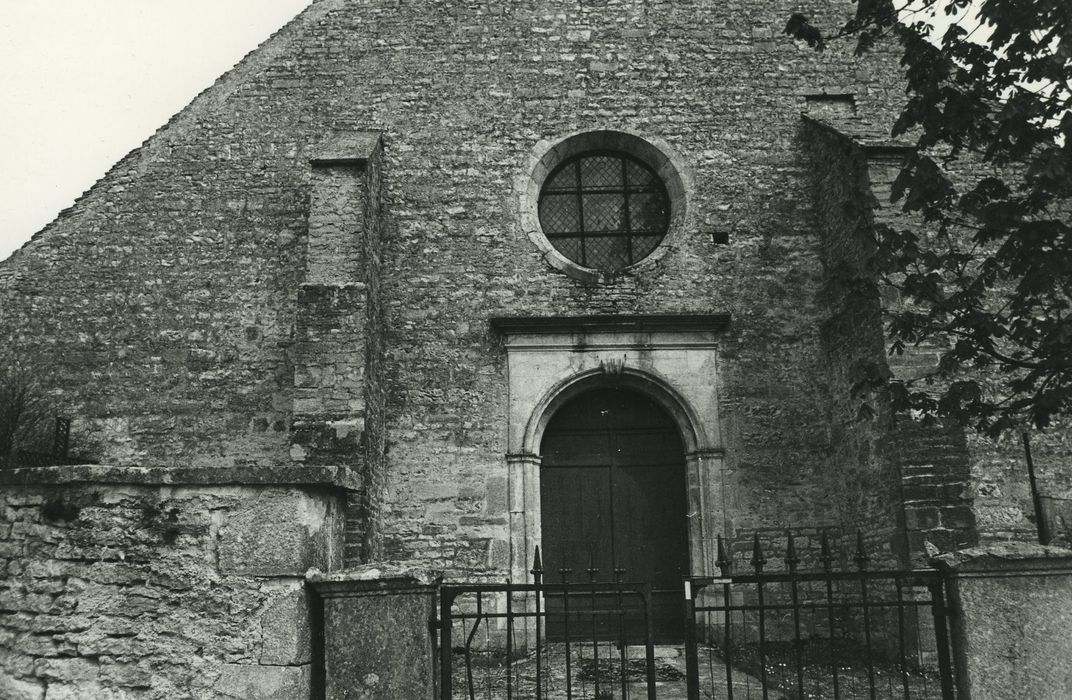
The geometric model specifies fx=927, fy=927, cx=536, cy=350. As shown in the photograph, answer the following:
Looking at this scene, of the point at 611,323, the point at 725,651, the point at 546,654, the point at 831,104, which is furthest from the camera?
the point at 831,104

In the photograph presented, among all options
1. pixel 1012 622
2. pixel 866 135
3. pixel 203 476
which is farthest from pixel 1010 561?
pixel 866 135

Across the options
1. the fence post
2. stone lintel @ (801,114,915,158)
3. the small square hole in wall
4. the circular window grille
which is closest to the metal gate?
the fence post

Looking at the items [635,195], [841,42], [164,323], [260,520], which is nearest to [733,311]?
[635,195]

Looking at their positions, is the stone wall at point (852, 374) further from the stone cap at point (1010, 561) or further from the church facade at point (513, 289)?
the stone cap at point (1010, 561)

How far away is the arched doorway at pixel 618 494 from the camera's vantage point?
9281 mm

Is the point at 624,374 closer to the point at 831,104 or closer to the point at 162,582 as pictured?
the point at 831,104

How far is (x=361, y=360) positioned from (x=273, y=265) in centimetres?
193

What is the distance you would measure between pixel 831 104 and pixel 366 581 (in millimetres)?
8123

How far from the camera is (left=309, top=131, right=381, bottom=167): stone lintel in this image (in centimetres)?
912

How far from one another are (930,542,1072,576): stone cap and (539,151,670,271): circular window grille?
6.11m

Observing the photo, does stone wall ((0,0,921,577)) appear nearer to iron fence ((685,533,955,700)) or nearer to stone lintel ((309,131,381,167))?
stone lintel ((309,131,381,167))

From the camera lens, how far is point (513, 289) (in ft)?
31.7

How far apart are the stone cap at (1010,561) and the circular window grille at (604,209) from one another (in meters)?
6.11

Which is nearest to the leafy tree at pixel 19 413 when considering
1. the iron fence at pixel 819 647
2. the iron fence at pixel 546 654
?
the iron fence at pixel 546 654
